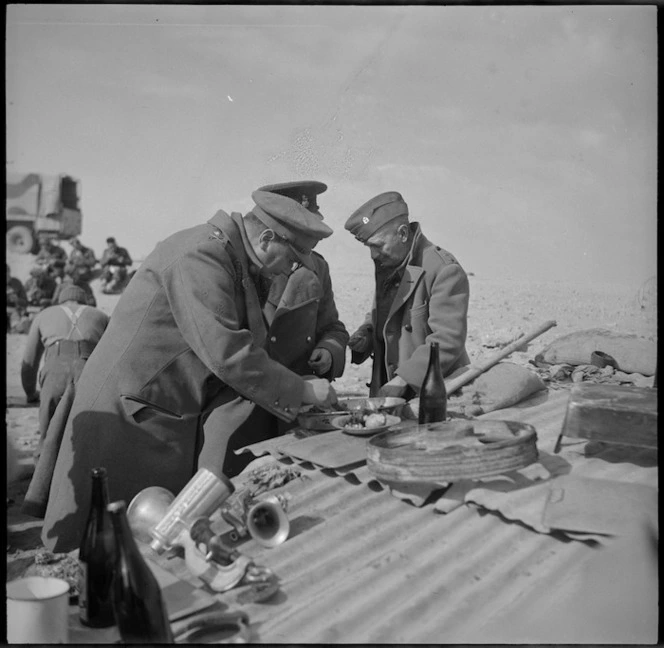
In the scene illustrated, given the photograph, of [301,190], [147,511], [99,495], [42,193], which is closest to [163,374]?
[147,511]

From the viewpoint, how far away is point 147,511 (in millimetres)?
2752

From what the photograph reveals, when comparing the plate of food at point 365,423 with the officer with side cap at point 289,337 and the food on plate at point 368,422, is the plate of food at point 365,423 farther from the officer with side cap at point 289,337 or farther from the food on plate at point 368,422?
the officer with side cap at point 289,337

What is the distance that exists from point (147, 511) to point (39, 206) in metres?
4.80

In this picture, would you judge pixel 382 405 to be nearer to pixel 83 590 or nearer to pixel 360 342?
pixel 360 342

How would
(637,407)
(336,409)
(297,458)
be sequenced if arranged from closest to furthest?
(637,407), (297,458), (336,409)

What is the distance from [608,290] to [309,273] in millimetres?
4378

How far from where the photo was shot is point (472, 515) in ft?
8.89

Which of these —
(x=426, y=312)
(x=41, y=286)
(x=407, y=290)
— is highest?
(x=41, y=286)

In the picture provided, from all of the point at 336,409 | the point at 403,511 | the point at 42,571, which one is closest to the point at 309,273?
the point at 336,409

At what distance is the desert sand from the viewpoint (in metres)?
5.47

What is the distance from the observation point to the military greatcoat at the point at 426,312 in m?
4.59

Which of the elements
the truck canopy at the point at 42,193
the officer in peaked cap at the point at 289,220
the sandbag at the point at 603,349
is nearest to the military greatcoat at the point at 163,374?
the officer in peaked cap at the point at 289,220

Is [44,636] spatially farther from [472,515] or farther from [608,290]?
[608,290]

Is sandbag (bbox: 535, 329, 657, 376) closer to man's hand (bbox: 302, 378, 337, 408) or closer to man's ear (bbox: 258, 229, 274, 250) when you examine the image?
man's hand (bbox: 302, 378, 337, 408)
